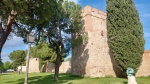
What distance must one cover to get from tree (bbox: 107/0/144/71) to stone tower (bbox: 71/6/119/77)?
1829 mm

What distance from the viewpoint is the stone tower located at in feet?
62.0

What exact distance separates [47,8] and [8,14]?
2.71 m

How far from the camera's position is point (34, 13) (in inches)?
464

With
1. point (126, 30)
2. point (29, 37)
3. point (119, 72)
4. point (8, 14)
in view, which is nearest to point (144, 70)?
point (119, 72)

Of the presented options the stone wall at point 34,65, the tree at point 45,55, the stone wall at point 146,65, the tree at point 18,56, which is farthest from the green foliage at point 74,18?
the tree at point 18,56

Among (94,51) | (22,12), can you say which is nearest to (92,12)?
(94,51)

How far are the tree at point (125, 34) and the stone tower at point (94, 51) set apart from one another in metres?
1.83

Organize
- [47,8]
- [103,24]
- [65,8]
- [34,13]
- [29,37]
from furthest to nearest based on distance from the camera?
[103,24]
[65,8]
[34,13]
[47,8]
[29,37]

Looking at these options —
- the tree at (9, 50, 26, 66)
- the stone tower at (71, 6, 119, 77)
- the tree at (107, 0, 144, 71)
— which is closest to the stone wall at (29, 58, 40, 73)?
the stone tower at (71, 6, 119, 77)

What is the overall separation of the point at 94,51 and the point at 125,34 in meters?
3.84

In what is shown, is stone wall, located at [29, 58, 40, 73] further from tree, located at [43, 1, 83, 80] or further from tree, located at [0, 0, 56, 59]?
tree, located at [0, 0, 56, 59]

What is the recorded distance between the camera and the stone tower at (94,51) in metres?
18.9

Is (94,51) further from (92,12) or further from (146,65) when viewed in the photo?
(146,65)

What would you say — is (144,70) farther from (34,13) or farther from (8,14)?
(8,14)
